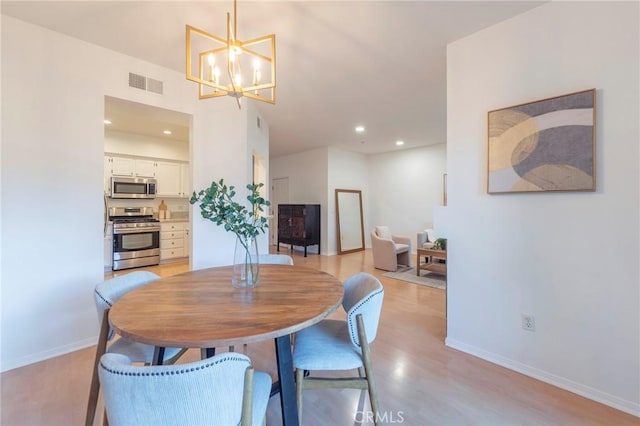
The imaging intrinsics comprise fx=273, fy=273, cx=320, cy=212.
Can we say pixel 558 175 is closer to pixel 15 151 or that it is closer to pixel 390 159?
pixel 15 151

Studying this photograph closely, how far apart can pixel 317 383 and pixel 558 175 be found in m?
2.05

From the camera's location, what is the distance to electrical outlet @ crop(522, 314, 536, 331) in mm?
2012

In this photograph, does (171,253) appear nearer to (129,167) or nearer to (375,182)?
(129,167)

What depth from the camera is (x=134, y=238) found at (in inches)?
194

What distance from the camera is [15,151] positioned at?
2.10m

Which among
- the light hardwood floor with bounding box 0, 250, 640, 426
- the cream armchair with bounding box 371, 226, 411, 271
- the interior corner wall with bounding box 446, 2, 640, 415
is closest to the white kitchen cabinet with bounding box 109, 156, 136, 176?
the light hardwood floor with bounding box 0, 250, 640, 426

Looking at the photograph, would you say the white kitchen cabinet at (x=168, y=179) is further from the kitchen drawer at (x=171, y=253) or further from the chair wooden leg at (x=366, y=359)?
the chair wooden leg at (x=366, y=359)

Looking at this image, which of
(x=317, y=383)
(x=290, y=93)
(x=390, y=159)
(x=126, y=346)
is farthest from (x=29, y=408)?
(x=390, y=159)

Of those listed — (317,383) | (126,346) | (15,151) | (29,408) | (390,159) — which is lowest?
(29,408)

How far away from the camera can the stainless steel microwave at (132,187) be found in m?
4.89

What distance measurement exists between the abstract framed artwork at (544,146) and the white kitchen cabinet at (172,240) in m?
5.45

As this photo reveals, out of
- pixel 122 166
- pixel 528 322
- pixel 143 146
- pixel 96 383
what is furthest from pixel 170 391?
pixel 143 146

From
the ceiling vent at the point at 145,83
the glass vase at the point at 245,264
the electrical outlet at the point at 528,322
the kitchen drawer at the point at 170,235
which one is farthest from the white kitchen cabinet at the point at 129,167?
the electrical outlet at the point at 528,322

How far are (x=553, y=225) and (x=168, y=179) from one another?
606cm
